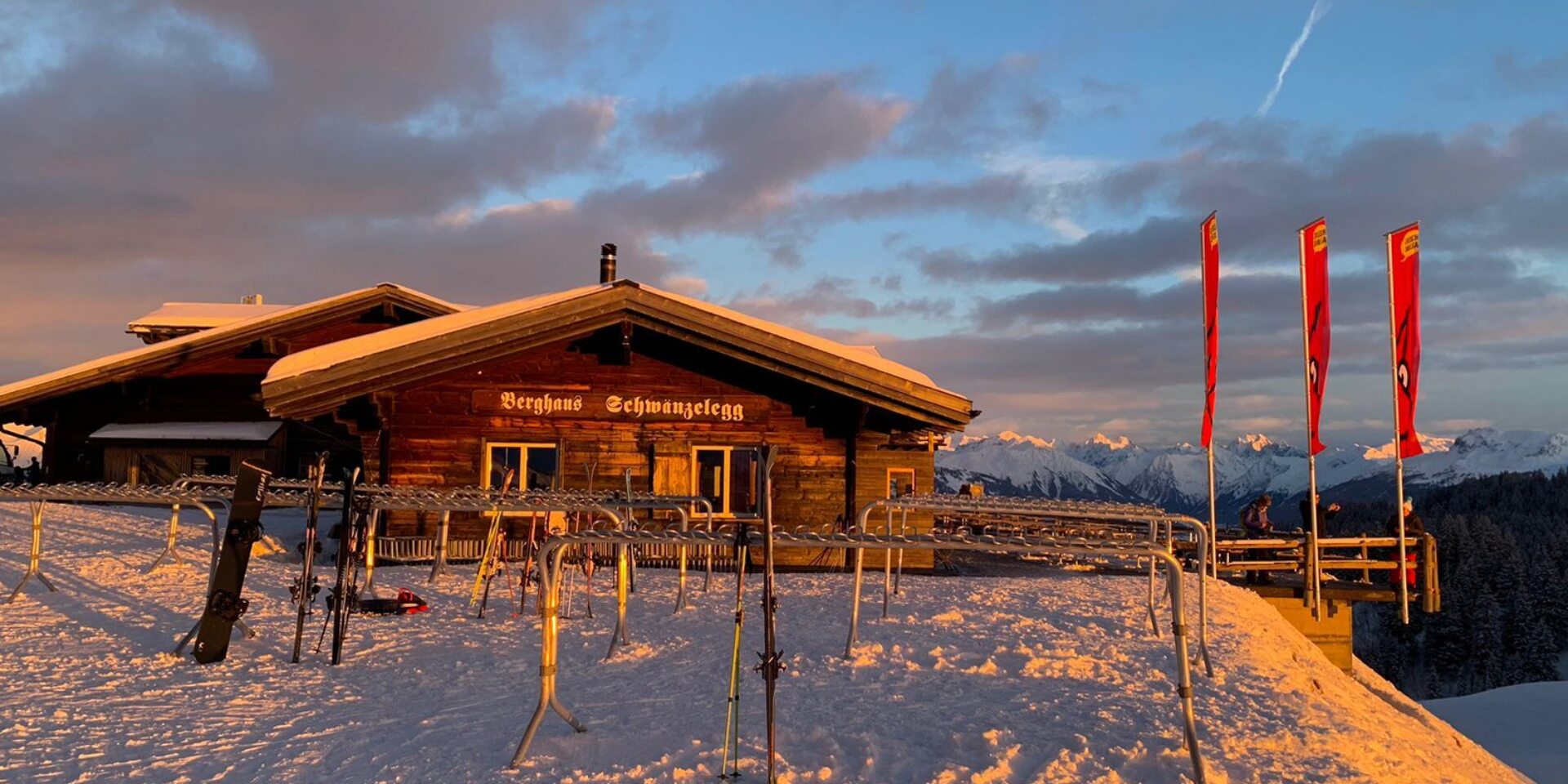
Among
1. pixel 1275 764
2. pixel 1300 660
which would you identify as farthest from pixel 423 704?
pixel 1300 660

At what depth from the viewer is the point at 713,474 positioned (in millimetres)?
20656

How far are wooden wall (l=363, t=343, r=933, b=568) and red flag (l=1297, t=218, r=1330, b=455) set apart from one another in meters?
8.57

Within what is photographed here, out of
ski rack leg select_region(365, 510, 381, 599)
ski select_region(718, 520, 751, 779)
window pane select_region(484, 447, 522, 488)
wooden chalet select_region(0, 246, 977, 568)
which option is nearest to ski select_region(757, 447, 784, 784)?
ski select_region(718, 520, 751, 779)

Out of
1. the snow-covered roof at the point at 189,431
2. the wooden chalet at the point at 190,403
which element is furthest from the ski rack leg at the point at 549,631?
the snow-covered roof at the point at 189,431

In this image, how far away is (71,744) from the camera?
7.57 m

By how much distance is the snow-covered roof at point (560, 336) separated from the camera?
1809 centimetres

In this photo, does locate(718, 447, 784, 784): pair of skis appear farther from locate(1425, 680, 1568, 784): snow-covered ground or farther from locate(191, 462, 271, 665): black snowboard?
locate(1425, 680, 1568, 784): snow-covered ground

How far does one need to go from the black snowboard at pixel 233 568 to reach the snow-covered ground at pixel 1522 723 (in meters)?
25.7

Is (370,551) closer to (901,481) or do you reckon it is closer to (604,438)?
(604,438)

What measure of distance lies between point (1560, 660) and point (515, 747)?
124m

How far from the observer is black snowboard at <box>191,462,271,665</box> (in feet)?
33.6

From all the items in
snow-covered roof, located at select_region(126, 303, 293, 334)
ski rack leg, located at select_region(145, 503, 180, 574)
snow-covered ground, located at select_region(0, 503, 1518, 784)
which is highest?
snow-covered roof, located at select_region(126, 303, 293, 334)

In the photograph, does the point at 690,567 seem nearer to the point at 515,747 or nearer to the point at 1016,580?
the point at 1016,580

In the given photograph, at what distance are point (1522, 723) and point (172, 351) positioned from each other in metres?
38.2
